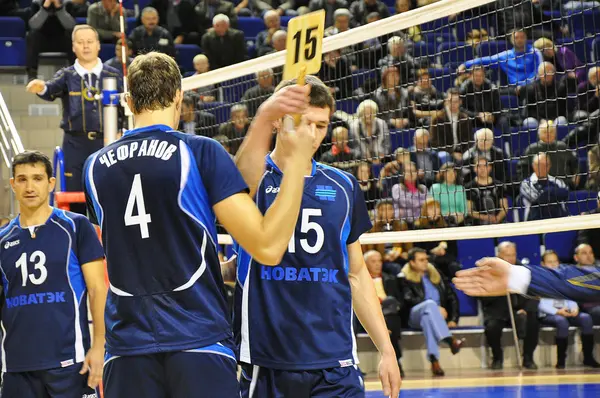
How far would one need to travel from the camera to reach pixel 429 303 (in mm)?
13523

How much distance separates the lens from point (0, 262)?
620 cm

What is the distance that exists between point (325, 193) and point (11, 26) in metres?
13.9

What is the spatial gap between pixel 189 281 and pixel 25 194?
2.96m

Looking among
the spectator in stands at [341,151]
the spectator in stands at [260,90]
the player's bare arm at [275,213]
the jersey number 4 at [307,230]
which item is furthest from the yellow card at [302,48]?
the spectator in stands at [260,90]

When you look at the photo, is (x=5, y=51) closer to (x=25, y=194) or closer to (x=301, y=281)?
(x=25, y=194)

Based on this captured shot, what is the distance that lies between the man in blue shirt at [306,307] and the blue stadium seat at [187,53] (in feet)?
44.6

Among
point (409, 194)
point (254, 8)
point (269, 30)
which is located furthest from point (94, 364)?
point (254, 8)

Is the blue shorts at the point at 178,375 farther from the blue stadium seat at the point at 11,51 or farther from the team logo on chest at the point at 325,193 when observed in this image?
the blue stadium seat at the point at 11,51

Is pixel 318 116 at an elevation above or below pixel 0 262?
above

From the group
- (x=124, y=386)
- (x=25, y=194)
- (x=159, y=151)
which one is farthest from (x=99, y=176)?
(x=25, y=194)

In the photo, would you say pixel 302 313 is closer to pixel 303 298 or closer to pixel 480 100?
pixel 303 298

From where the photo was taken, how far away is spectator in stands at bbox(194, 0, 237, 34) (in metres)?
18.8

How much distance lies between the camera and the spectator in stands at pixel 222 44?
1742 cm

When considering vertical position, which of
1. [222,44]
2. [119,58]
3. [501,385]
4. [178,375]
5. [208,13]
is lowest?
[501,385]
